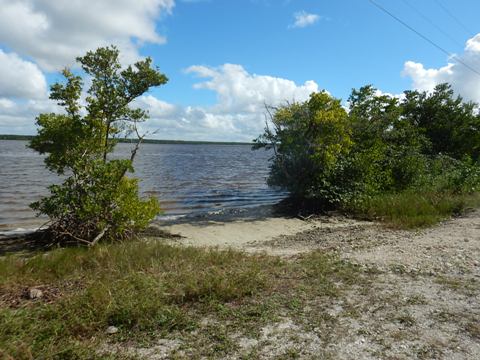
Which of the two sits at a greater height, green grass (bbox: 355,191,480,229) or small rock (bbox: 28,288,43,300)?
small rock (bbox: 28,288,43,300)

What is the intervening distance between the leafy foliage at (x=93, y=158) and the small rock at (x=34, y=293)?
4.26 metres

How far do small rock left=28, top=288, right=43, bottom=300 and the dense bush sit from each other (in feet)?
35.6

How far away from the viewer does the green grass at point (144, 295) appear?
3.95 m

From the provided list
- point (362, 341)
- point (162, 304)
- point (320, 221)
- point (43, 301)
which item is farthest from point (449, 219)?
point (43, 301)

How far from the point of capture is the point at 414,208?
12.4 meters

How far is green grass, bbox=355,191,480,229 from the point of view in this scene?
36.5 ft

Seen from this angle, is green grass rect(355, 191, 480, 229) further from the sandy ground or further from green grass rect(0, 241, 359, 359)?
green grass rect(0, 241, 359, 359)

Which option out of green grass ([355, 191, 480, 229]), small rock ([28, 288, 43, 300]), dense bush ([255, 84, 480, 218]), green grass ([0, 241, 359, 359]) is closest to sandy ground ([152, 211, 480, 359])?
green grass ([0, 241, 359, 359])

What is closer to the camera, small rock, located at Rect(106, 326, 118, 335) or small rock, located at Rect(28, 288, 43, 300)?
small rock, located at Rect(106, 326, 118, 335)

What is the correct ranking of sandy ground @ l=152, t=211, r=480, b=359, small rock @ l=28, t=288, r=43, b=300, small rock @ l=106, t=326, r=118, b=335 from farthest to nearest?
1. small rock @ l=28, t=288, r=43, b=300
2. small rock @ l=106, t=326, r=118, b=335
3. sandy ground @ l=152, t=211, r=480, b=359

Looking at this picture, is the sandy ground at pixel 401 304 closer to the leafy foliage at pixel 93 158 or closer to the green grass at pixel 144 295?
the green grass at pixel 144 295

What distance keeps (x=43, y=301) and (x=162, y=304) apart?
4.98 ft

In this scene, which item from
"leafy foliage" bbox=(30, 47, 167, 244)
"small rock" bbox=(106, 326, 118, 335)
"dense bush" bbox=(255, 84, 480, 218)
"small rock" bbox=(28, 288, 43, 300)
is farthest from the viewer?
"dense bush" bbox=(255, 84, 480, 218)

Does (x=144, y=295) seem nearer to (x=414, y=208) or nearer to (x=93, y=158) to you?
(x=93, y=158)
